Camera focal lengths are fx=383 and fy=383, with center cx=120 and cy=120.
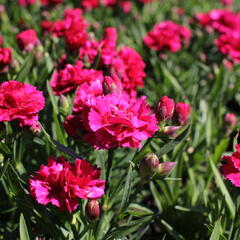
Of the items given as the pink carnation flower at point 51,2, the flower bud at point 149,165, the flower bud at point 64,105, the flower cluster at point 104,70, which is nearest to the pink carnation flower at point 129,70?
the flower cluster at point 104,70

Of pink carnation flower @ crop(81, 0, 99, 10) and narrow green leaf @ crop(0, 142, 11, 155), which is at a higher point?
pink carnation flower @ crop(81, 0, 99, 10)

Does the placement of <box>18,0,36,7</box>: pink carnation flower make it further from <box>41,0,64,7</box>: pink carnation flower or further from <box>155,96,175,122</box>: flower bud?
<box>155,96,175,122</box>: flower bud

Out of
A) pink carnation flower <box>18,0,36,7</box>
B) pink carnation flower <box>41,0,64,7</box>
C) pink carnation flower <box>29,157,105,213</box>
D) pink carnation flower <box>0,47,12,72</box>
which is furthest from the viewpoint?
pink carnation flower <box>18,0,36,7</box>

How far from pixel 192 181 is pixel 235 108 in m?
1.07

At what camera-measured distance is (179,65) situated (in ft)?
9.23

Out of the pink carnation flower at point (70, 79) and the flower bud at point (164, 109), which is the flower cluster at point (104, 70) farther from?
the flower bud at point (164, 109)

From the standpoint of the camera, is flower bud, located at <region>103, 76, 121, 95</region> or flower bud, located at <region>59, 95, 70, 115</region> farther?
flower bud, located at <region>59, 95, 70, 115</region>

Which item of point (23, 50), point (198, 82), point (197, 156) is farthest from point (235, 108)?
point (23, 50)

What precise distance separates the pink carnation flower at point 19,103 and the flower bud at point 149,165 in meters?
0.34

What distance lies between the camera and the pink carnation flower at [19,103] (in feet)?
3.55

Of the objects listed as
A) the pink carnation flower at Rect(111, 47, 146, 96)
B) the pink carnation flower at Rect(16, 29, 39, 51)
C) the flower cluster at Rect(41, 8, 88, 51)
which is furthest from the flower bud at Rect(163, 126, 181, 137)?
the pink carnation flower at Rect(16, 29, 39, 51)

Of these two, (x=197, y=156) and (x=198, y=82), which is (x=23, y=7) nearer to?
(x=198, y=82)

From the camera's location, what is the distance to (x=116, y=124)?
39.9 inches

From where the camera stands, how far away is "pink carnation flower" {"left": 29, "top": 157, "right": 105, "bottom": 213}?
998 millimetres
